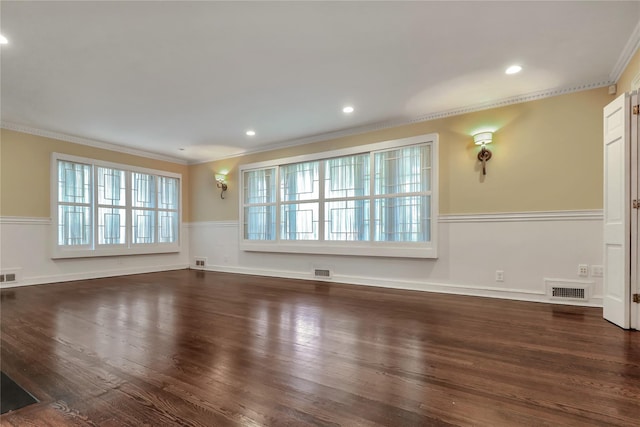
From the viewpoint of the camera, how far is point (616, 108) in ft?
9.48

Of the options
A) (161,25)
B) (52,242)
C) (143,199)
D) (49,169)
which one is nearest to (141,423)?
(161,25)

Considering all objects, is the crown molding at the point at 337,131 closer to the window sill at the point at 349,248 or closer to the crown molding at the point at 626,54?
the crown molding at the point at 626,54

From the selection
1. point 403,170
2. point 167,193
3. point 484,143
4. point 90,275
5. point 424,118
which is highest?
point 424,118

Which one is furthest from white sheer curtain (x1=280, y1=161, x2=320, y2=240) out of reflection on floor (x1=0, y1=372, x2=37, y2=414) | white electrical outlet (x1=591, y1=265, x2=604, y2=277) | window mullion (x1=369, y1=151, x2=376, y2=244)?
reflection on floor (x1=0, y1=372, x2=37, y2=414)

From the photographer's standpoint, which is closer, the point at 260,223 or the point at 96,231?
the point at 96,231

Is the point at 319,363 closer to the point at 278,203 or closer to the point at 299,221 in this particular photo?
the point at 299,221

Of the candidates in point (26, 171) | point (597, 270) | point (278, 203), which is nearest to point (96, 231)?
point (26, 171)

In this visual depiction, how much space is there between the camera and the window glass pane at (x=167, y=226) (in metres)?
6.79

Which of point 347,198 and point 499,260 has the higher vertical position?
point 347,198

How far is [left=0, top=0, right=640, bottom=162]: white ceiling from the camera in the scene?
2.34m

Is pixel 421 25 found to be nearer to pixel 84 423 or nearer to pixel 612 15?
pixel 612 15

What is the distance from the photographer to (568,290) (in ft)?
11.7

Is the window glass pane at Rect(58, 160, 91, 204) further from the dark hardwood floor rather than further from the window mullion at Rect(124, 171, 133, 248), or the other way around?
the dark hardwood floor

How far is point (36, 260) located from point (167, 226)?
2.29m
